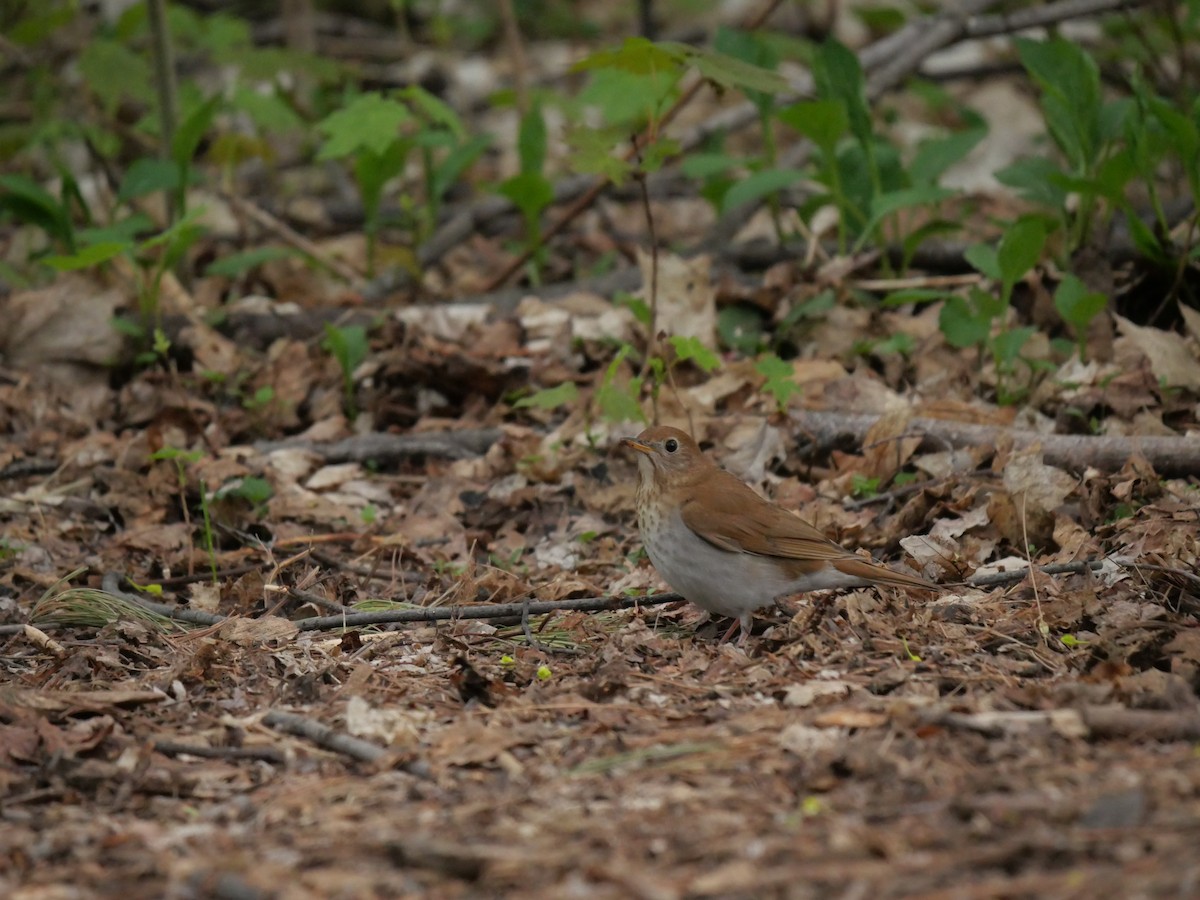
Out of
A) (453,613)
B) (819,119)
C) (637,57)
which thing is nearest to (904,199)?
(819,119)

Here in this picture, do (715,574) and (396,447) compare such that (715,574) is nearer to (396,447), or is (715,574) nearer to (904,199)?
(396,447)

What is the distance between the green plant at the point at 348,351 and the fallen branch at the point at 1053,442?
2235 mm

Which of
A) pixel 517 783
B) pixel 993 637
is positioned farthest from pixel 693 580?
pixel 517 783

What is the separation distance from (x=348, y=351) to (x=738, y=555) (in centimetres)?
288

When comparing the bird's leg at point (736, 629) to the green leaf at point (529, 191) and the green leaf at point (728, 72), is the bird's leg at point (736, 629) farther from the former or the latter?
the green leaf at point (529, 191)

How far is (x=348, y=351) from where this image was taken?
269 inches

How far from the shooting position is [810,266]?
24.2 feet

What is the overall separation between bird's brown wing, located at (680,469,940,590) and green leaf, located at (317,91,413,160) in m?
3.23

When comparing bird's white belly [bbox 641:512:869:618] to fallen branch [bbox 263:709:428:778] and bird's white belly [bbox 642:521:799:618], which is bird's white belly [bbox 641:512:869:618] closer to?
bird's white belly [bbox 642:521:799:618]

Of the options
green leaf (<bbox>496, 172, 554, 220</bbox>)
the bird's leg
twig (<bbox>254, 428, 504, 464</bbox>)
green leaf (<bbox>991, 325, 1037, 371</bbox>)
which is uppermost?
green leaf (<bbox>496, 172, 554, 220</bbox>)


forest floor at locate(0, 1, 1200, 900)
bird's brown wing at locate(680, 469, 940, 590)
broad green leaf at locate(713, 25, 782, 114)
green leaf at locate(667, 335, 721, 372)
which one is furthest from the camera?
broad green leaf at locate(713, 25, 782, 114)

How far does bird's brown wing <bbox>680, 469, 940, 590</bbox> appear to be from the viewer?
457cm

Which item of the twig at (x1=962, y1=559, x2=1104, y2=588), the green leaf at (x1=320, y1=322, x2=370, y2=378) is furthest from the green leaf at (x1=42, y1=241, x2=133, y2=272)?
the twig at (x1=962, y1=559, x2=1104, y2=588)

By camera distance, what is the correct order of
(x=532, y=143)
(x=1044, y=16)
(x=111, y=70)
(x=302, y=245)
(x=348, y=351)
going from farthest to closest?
(x=302, y=245) → (x=1044, y=16) → (x=111, y=70) → (x=532, y=143) → (x=348, y=351)
